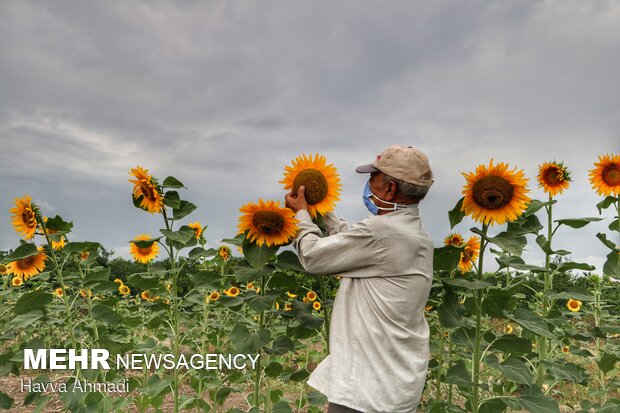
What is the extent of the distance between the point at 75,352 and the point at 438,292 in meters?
2.47

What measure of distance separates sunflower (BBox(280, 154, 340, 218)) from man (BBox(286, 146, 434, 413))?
0.26 ft

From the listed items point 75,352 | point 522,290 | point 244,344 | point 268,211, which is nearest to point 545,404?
point 244,344

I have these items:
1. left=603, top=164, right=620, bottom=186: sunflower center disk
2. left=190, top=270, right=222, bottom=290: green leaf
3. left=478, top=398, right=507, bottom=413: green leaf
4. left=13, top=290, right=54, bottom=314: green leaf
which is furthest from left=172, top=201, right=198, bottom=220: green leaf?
left=603, top=164, right=620, bottom=186: sunflower center disk

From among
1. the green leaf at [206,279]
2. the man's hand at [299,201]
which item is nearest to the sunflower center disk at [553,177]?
the man's hand at [299,201]

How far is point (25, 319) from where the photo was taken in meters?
3.89

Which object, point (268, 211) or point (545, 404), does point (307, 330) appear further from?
point (545, 404)

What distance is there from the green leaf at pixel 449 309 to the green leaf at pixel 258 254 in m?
1.10

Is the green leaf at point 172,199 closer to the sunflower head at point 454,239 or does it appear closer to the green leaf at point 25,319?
the green leaf at point 25,319

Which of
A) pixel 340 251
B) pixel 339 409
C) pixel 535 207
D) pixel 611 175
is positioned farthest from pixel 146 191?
pixel 611 175

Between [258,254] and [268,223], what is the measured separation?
0.23 meters

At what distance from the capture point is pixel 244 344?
3402mm

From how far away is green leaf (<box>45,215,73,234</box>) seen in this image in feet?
12.6

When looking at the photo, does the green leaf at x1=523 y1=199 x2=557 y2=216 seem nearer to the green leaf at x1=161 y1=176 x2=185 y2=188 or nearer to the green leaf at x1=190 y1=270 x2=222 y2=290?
A: the green leaf at x1=190 y1=270 x2=222 y2=290

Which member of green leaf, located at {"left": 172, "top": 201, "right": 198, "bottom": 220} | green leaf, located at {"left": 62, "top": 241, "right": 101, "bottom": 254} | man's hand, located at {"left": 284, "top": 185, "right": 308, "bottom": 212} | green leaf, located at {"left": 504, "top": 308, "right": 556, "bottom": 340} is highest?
green leaf, located at {"left": 172, "top": 201, "right": 198, "bottom": 220}
